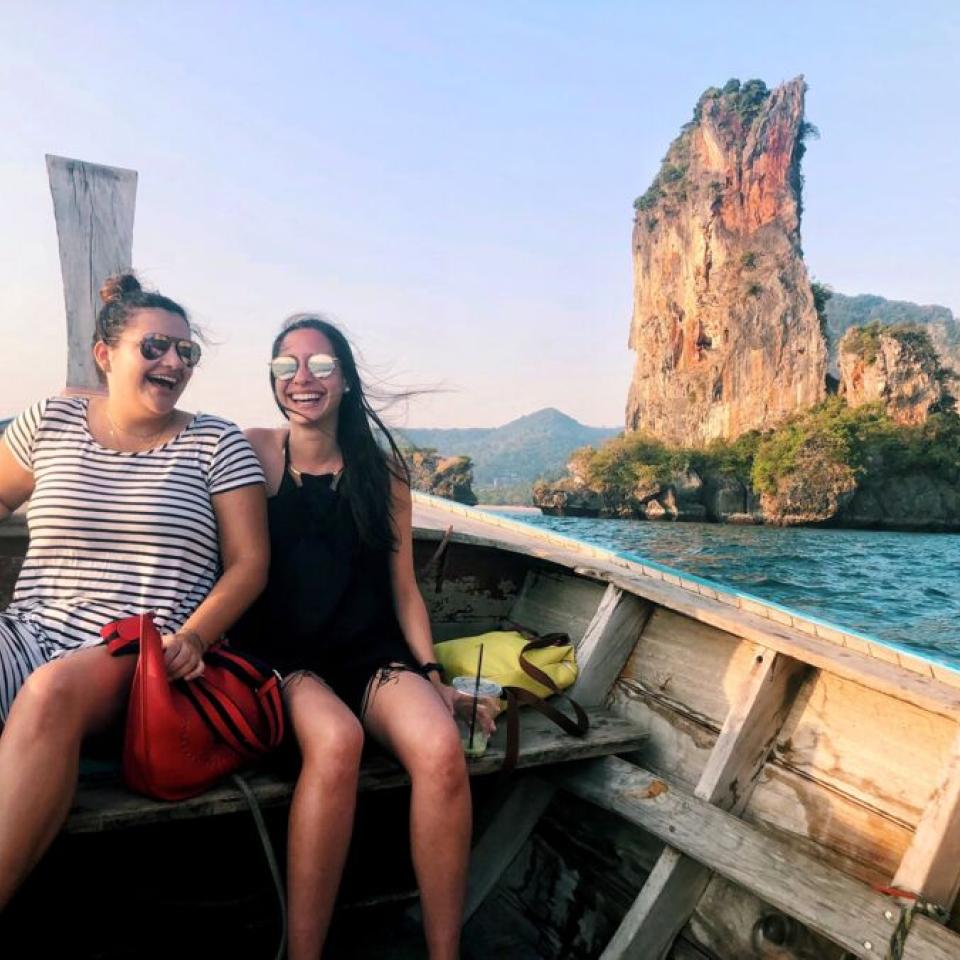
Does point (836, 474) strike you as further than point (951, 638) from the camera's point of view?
Yes

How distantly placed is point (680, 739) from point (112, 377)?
2151 mm

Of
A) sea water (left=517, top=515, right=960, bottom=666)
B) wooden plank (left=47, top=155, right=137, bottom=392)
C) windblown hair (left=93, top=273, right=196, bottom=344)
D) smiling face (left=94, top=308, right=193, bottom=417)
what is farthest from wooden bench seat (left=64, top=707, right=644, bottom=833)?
sea water (left=517, top=515, right=960, bottom=666)

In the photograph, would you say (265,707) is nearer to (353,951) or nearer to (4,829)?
(4,829)

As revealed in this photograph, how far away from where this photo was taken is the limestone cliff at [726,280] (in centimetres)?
8038

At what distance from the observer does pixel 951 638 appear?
22.3m

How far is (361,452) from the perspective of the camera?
2.61m

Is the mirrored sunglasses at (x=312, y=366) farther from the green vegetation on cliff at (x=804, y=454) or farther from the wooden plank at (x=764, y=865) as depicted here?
the green vegetation on cliff at (x=804, y=454)

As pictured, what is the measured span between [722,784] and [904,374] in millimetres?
76822

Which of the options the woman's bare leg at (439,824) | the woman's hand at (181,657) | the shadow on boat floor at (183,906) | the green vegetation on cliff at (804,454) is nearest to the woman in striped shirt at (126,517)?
the woman's hand at (181,657)

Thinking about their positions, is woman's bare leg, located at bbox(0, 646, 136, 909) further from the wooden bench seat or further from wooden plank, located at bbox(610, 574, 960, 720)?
wooden plank, located at bbox(610, 574, 960, 720)

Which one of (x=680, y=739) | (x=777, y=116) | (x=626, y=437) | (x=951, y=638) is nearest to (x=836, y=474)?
(x=626, y=437)

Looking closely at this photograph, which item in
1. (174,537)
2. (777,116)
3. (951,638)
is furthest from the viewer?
(777,116)

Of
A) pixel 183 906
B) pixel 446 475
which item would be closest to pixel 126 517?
pixel 183 906

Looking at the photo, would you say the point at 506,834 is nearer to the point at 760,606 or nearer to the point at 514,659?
the point at 514,659
